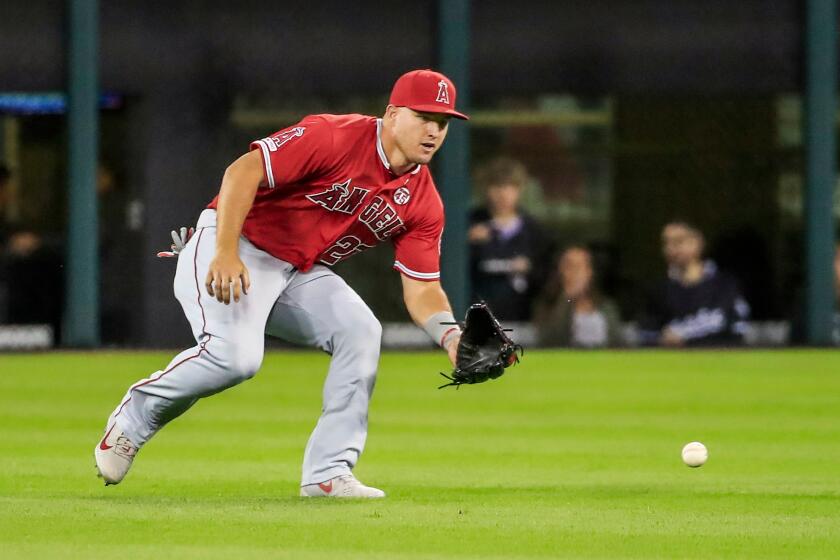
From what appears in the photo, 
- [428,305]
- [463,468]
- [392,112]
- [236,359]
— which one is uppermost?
[392,112]

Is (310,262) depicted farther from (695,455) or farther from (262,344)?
(695,455)

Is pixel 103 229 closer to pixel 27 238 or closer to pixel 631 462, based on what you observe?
pixel 27 238

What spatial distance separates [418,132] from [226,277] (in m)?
0.94

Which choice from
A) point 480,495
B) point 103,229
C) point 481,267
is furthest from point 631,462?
point 103,229

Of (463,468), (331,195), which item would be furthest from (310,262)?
(463,468)

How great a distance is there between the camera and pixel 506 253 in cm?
1638

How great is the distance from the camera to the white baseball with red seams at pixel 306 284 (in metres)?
6.90

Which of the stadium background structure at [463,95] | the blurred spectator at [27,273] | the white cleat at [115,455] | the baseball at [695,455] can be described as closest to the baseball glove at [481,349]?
the white cleat at [115,455]

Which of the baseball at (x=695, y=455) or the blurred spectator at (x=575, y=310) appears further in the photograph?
the blurred spectator at (x=575, y=310)

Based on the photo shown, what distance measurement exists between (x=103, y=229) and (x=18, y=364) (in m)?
2.61

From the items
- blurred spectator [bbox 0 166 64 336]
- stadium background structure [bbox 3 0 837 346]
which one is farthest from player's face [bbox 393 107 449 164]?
blurred spectator [bbox 0 166 64 336]

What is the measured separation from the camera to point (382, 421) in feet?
34.9

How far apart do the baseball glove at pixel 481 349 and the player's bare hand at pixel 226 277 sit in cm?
88

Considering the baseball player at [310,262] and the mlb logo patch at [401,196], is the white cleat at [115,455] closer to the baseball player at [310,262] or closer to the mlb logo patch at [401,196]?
the baseball player at [310,262]
